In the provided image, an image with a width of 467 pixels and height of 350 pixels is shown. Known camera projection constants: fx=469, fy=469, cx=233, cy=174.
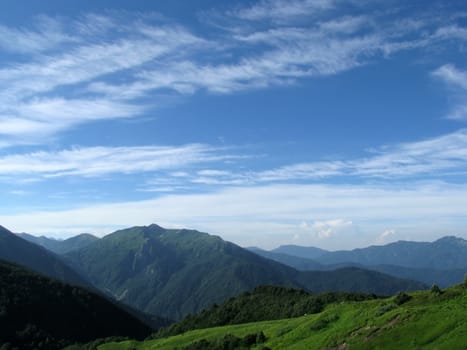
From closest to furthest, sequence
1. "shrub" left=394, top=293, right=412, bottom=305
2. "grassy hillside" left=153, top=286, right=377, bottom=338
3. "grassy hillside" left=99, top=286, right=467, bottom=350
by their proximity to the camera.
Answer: "grassy hillside" left=99, top=286, right=467, bottom=350 < "shrub" left=394, top=293, right=412, bottom=305 < "grassy hillside" left=153, top=286, right=377, bottom=338

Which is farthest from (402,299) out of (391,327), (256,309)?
(256,309)

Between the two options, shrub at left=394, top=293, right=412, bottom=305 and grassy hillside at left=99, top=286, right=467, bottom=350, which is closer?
grassy hillside at left=99, top=286, right=467, bottom=350

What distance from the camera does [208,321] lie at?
131500mm

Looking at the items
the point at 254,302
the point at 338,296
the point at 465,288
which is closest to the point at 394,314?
the point at 465,288

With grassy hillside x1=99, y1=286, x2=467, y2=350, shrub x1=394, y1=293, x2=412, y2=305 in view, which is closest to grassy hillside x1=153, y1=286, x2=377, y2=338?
shrub x1=394, y1=293, x2=412, y2=305

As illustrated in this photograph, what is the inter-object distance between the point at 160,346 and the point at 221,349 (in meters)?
30.0

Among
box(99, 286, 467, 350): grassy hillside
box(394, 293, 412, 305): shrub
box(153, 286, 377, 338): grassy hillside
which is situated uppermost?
box(394, 293, 412, 305): shrub

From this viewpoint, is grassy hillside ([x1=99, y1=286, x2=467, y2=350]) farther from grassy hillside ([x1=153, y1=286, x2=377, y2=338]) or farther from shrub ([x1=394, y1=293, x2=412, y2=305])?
grassy hillside ([x1=153, y1=286, x2=377, y2=338])

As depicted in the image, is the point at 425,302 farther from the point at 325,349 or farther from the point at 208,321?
the point at 208,321

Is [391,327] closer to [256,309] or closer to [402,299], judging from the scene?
[402,299]

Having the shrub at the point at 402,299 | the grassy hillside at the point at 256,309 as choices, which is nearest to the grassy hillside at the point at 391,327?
the shrub at the point at 402,299

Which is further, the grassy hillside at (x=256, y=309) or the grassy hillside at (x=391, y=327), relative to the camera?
the grassy hillside at (x=256, y=309)

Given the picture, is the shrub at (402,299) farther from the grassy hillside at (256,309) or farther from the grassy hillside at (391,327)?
the grassy hillside at (256,309)

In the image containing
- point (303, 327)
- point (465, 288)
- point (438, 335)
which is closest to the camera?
point (438, 335)
